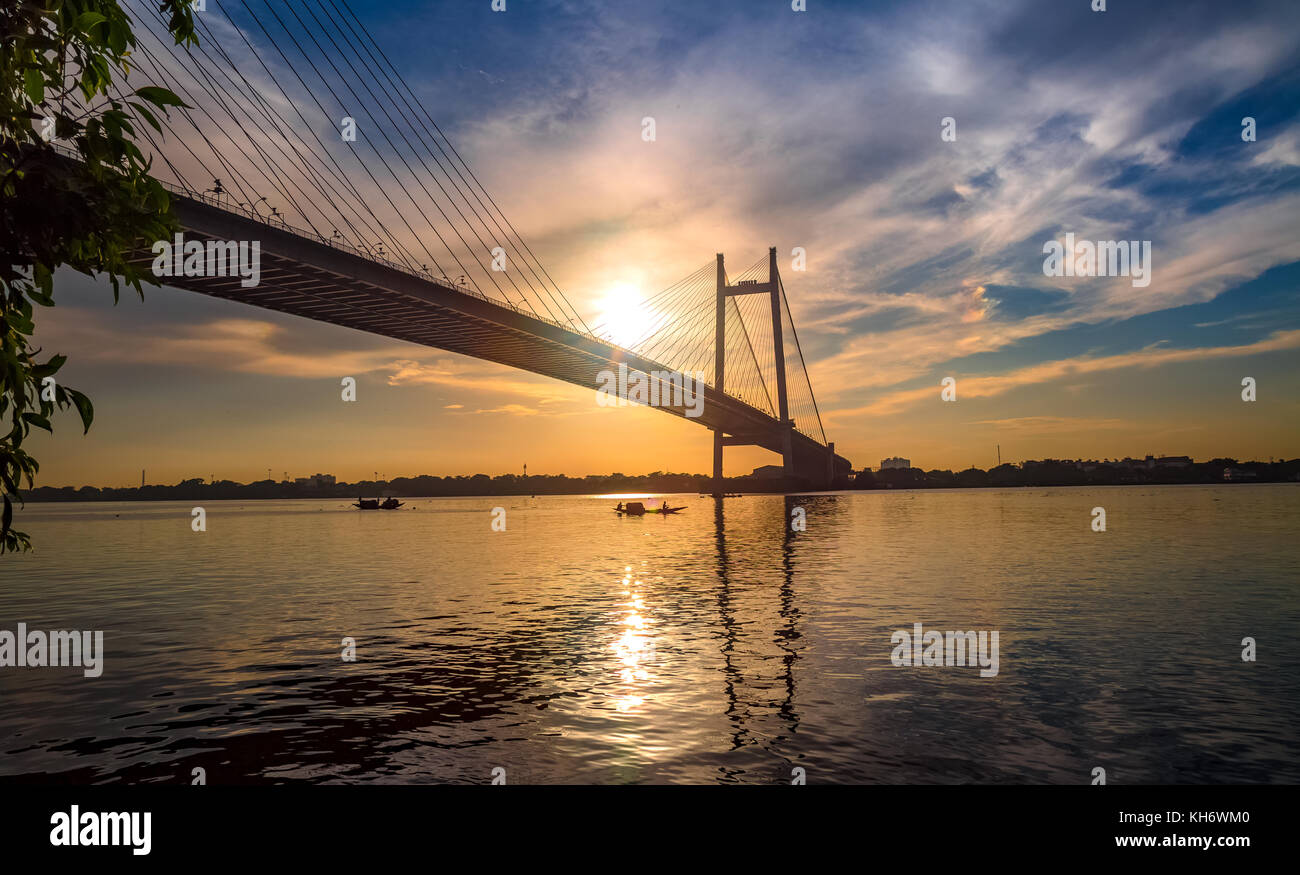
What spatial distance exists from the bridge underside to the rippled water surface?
17622mm

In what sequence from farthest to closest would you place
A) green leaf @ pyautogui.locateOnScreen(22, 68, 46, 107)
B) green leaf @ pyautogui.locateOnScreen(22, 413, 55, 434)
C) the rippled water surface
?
the rippled water surface, green leaf @ pyautogui.locateOnScreen(22, 413, 55, 434), green leaf @ pyautogui.locateOnScreen(22, 68, 46, 107)

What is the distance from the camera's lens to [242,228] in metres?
38.0

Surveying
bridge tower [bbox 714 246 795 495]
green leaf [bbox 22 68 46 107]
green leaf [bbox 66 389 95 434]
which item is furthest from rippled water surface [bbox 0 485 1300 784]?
bridge tower [bbox 714 246 795 495]

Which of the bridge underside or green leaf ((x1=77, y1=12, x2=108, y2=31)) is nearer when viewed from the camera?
green leaf ((x1=77, y1=12, x2=108, y2=31))

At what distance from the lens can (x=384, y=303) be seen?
4919 centimetres

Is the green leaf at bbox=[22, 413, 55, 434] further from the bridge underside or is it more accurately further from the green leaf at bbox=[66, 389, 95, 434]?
the bridge underside

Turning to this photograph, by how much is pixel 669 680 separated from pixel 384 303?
4172 centimetres

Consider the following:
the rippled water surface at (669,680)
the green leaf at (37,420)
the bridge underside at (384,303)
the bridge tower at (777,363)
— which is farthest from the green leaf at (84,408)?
the bridge tower at (777,363)

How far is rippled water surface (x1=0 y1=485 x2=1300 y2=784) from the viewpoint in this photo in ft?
29.8

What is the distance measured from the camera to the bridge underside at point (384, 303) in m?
39.3

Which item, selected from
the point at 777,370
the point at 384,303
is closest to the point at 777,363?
the point at 777,370

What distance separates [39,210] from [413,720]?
8314mm
